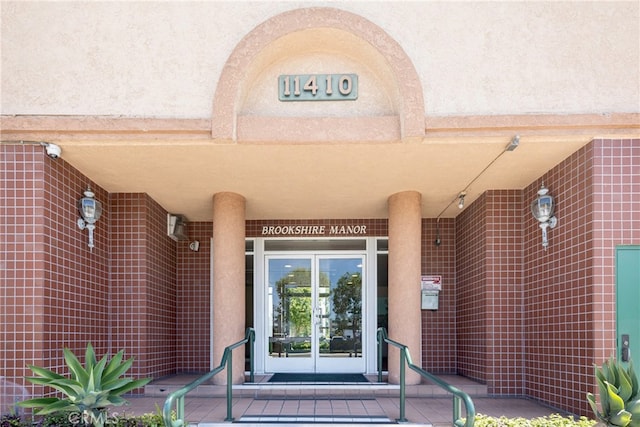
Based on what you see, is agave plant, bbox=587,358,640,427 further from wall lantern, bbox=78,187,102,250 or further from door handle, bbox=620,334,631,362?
wall lantern, bbox=78,187,102,250

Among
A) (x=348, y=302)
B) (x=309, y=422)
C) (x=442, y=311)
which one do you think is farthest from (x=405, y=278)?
(x=309, y=422)

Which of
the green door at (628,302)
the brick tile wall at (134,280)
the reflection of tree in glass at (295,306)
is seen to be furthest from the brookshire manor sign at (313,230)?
the green door at (628,302)

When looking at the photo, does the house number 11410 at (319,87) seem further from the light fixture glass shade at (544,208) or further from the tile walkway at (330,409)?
the tile walkway at (330,409)

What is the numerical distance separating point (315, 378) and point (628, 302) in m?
4.89

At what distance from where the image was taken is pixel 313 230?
435 inches

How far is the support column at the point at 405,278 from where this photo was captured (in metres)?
9.02

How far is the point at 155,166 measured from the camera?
7.75 meters

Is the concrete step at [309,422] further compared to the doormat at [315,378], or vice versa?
the doormat at [315,378]

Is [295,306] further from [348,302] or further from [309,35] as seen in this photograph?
[309,35]

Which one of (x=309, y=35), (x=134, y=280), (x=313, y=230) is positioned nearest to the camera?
(x=309, y=35)

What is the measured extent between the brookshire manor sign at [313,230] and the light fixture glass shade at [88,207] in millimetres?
3612

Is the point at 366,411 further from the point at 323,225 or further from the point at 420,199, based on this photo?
the point at 323,225

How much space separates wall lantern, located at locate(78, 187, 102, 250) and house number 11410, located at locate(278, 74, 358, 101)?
9.37ft

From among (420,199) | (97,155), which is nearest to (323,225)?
(420,199)
